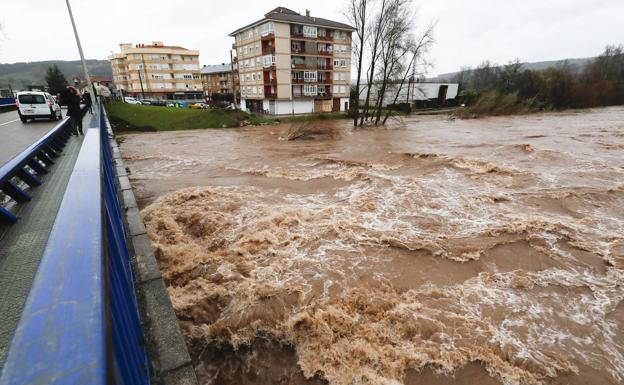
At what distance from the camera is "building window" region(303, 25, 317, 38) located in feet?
160

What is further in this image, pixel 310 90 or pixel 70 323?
pixel 310 90

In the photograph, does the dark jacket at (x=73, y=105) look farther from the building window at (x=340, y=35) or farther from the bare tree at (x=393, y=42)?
the building window at (x=340, y=35)

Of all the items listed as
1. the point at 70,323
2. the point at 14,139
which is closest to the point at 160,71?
the point at 14,139

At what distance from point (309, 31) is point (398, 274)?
50584mm

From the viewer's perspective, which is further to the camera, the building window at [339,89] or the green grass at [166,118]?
the building window at [339,89]

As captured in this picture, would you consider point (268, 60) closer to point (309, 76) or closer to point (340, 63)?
point (309, 76)

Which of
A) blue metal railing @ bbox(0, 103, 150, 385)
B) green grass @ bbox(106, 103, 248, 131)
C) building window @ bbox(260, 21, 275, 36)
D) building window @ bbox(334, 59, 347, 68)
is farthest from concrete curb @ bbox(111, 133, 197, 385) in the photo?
building window @ bbox(334, 59, 347, 68)

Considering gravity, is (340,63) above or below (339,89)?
above

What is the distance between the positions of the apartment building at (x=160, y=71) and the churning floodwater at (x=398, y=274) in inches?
3143

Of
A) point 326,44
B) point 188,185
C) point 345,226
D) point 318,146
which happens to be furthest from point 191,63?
point 345,226

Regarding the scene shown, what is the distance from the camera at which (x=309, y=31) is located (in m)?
49.3

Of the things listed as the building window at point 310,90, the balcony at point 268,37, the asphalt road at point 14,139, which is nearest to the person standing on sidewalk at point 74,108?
the asphalt road at point 14,139

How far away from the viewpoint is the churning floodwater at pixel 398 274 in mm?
4207

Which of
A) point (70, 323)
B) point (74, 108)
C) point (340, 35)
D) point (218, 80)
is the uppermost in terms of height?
point (340, 35)
